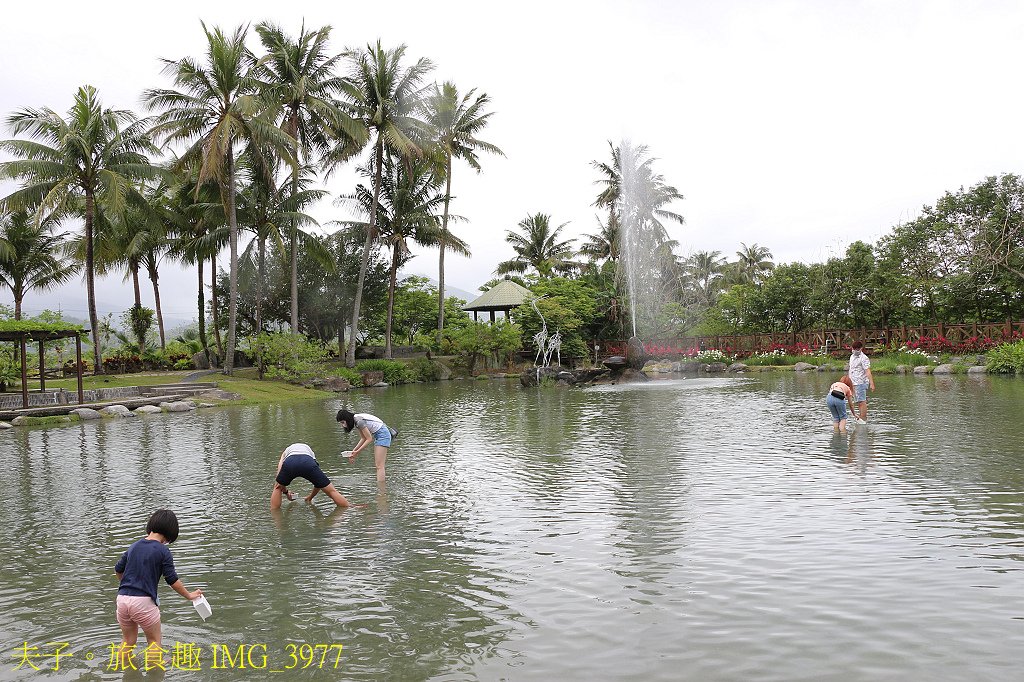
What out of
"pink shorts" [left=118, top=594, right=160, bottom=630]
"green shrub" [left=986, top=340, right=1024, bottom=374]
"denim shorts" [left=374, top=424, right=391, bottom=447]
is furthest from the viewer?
"green shrub" [left=986, top=340, right=1024, bottom=374]

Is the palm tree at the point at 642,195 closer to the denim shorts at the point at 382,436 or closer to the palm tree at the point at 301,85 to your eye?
the palm tree at the point at 301,85

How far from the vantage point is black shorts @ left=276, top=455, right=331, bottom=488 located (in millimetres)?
9594

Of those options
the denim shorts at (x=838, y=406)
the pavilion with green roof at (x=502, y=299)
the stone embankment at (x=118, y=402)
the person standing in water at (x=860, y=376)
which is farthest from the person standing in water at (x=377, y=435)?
the pavilion with green roof at (x=502, y=299)

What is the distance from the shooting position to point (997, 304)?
40.7 m

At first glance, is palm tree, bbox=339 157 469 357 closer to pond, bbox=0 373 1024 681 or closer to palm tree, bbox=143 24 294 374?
palm tree, bbox=143 24 294 374

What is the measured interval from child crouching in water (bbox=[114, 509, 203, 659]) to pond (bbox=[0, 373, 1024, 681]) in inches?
12.7

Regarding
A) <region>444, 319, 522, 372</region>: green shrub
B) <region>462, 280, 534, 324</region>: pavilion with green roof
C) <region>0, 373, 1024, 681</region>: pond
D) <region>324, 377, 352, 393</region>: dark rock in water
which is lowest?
<region>0, 373, 1024, 681</region>: pond

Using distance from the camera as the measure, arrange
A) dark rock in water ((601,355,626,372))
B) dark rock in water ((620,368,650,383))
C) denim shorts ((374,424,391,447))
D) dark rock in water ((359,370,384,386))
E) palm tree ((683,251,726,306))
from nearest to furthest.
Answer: denim shorts ((374,424,391,447)) → dark rock in water ((620,368,650,383)) → dark rock in water ((601,355,626,372)) → dark rock in water ((359,370,384,386)) → palm tree ((683,251,726,306))

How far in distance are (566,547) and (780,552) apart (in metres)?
2.06

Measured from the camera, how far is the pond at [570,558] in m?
5.13

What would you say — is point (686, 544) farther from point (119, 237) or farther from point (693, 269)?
point (693, 269)

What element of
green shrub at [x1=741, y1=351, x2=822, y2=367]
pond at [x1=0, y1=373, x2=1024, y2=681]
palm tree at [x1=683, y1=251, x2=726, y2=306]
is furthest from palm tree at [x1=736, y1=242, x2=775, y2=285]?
pond at [x1=0, y1=373, x2=1024, y2=681]

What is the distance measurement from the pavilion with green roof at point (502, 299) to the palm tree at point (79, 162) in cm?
2369

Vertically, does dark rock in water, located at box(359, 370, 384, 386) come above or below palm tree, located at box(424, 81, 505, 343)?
below
